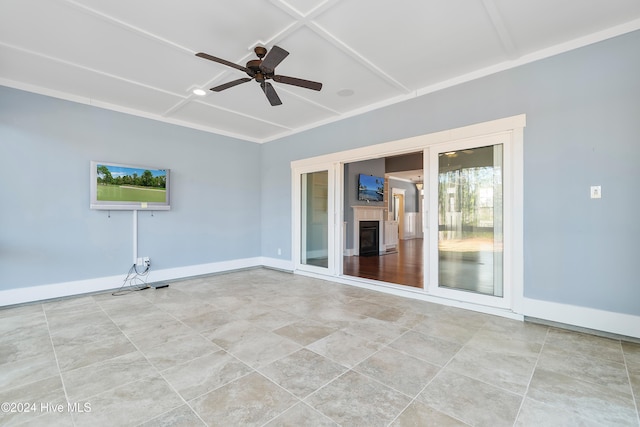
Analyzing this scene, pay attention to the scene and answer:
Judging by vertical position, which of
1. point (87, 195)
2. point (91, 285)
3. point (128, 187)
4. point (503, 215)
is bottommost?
point (91, 285)

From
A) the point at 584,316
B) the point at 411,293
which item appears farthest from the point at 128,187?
the point at 584,316

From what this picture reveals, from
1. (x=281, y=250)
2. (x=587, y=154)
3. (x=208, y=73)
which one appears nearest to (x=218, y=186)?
(x=281, y=250)

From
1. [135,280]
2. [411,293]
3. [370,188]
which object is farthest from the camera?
[370,188]

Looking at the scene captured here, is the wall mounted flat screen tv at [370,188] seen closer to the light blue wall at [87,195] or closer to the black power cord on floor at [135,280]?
the light blue wall at [87,195]

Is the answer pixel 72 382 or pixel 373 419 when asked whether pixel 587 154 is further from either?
pixel 72 382

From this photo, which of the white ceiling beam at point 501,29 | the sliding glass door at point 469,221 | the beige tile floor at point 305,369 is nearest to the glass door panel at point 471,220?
the sliding glass door at point 469,221

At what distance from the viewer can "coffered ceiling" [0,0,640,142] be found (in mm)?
2443

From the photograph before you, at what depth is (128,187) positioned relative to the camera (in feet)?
15.1

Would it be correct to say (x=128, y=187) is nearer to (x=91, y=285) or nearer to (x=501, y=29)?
(x=91, y=285)

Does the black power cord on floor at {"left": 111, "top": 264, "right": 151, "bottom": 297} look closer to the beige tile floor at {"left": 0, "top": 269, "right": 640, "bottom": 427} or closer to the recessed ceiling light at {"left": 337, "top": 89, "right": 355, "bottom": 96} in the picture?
the beige tile floor at {"left": 0, "top": 269, "right": 640, "bottom": 427}

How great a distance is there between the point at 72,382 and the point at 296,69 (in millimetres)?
3618

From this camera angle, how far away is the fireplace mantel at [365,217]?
25.9ft

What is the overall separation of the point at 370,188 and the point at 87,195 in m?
6.56

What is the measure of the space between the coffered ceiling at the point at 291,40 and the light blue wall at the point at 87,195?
1.76ft
